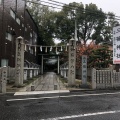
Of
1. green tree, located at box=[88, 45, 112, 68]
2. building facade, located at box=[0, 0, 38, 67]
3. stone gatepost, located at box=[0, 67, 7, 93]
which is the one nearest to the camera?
stone gatepost, located at box=[0, 67, 7, 93]

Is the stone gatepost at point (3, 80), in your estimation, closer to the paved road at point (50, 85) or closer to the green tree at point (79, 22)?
the paved road at point (50, 85)

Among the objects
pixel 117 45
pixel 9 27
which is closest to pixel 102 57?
pixel 117 45

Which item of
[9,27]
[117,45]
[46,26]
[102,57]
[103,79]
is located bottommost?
[103,79]

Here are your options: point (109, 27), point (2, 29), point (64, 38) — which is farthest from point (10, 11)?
point (109, 27)

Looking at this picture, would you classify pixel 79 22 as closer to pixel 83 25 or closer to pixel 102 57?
pixel 83 25

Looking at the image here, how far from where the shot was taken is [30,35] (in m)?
35.1

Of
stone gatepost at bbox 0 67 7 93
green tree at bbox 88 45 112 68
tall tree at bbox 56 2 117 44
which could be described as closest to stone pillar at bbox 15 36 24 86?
stone gatepost at bbox 0 67 7 93

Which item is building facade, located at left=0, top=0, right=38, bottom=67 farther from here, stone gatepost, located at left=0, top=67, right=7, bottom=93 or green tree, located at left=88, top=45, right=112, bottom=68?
green tree, located at left=88, top=45, right=112, bottom=68

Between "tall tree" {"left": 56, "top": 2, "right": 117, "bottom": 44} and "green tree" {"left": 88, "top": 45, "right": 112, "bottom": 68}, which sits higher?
"tall tree" {"left": 56, "top": 2, "right": 117, "bottom": 44}

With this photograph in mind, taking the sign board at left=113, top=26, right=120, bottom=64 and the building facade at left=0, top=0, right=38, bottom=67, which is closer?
the sign board at left=113, top=26, right=120, bottom=64

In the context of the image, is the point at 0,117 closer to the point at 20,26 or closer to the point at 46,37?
the point at 20,26

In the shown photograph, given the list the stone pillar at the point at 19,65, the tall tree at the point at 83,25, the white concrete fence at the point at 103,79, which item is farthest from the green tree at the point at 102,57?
the tall tree at the point at 83,25

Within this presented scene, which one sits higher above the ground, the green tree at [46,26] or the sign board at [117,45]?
the green tree at [46,26]

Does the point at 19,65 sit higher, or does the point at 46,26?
the point at 46,26
